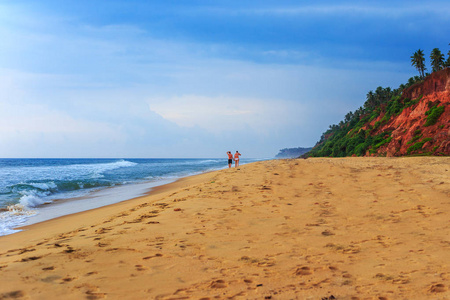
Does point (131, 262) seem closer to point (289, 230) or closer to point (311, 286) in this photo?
point (311, 286)

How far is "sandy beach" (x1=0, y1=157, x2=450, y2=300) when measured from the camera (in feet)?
11.7

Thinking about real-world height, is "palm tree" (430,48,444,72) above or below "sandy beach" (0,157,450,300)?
above

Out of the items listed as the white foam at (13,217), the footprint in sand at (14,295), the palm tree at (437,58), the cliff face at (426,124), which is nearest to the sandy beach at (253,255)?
the footprint in sand at (14,295)

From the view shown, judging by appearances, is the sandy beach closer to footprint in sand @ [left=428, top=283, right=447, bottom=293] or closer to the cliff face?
footprint in sand @ [left=428, top=283, right=447, bottom=293]

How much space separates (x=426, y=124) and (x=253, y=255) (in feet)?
127

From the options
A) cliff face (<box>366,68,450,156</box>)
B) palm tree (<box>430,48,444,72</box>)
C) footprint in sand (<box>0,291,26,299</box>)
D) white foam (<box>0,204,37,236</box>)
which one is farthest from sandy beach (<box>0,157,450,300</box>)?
palm tree (<box>430,48,444,72</box>)

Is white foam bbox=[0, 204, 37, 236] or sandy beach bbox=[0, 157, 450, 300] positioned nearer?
sandy beach bbox=[0, 157, 450, 300]

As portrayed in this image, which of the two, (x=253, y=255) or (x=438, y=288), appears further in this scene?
(x=253, y=255)

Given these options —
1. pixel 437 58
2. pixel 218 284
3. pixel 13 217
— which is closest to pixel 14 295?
pixel 218 284

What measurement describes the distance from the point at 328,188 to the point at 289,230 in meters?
5.31

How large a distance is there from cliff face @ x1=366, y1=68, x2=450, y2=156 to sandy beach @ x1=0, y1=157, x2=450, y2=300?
28.8 metres

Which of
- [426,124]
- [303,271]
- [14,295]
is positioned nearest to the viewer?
[14,295]

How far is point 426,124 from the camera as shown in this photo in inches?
1410

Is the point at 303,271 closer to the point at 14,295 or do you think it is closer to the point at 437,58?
the point at 14,295
